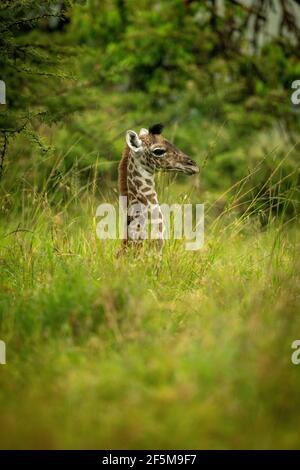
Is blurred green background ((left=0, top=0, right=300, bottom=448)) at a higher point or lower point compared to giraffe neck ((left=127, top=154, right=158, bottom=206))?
lower

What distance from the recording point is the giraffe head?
23.5 ft

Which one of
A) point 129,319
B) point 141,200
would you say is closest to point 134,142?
point 141,200

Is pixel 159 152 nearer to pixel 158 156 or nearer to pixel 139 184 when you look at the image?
pixel 158 156

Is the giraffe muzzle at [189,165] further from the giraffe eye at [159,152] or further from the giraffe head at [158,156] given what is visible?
the giraffe eye at [159,152]

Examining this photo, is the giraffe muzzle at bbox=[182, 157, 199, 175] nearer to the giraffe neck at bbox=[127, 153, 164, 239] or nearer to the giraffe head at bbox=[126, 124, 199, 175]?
the giraffe head at bbox=[126, 124, 199, 175]

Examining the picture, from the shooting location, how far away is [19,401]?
4594 millimetres

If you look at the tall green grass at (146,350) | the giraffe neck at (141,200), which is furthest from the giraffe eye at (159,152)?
the tall green grass at (146,350)

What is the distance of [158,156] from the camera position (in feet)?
23.5

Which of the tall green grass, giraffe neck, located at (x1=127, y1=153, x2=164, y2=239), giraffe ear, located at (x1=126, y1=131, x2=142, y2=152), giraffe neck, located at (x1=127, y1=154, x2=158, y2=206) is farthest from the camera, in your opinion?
giraffe neck, located at (x1=127, y1=154, x2=158, y2=206)

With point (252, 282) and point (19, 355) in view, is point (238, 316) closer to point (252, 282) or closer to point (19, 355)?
point (252, 282)

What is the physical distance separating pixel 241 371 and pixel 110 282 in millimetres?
1670

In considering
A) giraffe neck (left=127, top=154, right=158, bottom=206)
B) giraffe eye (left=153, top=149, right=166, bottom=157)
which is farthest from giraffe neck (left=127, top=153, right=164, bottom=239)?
giraffe eye (left=153, top=149, right=166, bottom=157)

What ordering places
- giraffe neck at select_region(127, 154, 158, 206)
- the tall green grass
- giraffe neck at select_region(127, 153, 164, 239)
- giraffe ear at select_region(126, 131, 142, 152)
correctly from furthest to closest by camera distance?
giraffe neck at select_region(127, 154, 158, 206), giraffe neck at select_region(127, 153, 164, 239), giraffe ear at select_region(126, 131, 142, 152), the tall green grass

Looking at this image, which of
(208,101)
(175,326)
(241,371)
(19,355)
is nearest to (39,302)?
(19,355)
